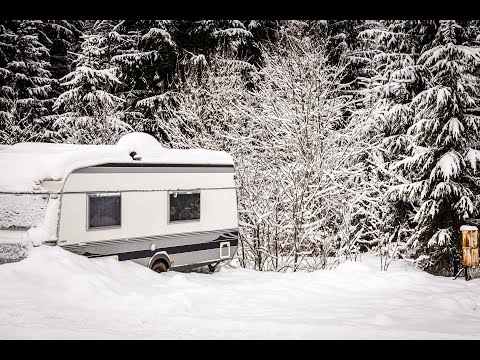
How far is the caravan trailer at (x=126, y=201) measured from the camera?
383 inches

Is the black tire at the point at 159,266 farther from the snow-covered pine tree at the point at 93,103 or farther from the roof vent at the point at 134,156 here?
the snow-covered pine tree at the point at 93,103

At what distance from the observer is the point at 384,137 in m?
19.6

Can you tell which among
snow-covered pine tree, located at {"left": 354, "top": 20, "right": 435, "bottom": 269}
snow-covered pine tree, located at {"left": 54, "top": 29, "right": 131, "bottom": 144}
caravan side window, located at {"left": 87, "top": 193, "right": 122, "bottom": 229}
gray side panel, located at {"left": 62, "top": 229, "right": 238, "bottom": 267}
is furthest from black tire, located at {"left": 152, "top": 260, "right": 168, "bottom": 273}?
snow-covered pine tree, located at {"left": 54, "top": 29, "right": 131, "bottom": 144}

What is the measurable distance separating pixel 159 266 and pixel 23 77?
21375 mm

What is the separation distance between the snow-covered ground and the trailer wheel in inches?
29.5

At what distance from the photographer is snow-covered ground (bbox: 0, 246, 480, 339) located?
24.0ft

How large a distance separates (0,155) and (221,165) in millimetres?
4657

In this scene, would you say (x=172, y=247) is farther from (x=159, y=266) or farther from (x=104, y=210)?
(x=104, y=210)

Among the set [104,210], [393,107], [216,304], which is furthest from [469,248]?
[393,107]

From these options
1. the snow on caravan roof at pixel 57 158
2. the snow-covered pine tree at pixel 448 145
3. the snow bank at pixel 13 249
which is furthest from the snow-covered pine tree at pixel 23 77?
the snow bank at pixel 13 249

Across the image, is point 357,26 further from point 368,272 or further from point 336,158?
point 368,272

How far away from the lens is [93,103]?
25.1 metres

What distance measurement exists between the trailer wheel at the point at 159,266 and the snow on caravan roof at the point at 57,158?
189cm
